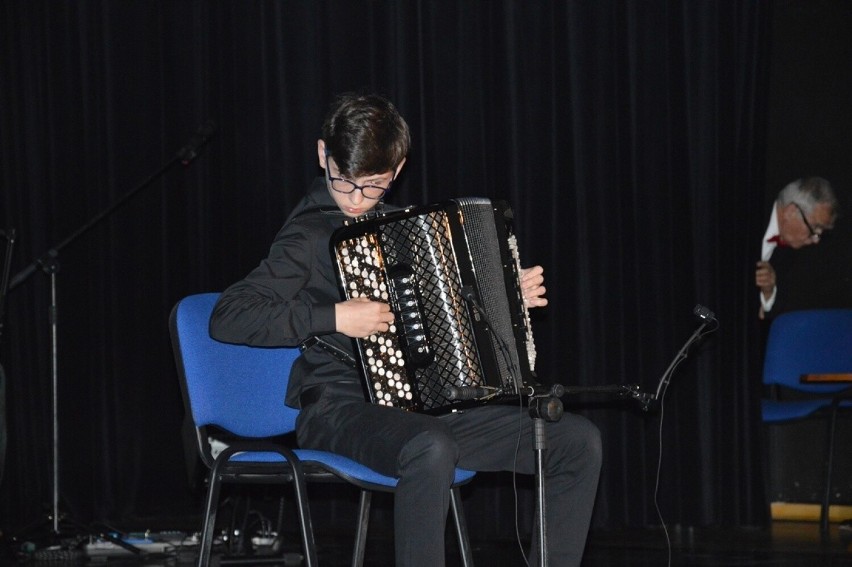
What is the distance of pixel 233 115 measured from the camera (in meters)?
4.53

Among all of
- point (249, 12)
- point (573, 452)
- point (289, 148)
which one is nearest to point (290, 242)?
point (573, 452)

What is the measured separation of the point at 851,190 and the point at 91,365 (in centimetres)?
338

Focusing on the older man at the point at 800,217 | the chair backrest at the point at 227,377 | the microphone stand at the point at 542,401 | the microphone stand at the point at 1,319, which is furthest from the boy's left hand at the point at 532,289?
the older man at the point at 800,217

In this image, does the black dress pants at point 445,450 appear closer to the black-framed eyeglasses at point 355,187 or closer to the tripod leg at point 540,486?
the tripod leg at point 540,486

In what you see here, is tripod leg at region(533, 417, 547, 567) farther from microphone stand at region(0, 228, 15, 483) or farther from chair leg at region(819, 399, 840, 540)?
chair leg at region(819, 399, 840, 540)

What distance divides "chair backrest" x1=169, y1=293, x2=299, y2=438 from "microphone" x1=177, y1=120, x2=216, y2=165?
1705 mm

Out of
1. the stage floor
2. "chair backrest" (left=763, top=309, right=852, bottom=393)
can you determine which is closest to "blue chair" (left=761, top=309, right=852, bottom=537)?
"chair backrest" (left=763, top=309, right=852, bottom=393)

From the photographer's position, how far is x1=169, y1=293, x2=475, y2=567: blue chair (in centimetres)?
221

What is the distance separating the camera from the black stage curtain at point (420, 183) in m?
4.04

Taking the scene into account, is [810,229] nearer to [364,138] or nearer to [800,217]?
[800,217]

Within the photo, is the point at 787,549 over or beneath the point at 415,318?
→ beneath

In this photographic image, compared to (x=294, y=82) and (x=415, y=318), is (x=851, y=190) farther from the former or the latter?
(x=415, y=318)

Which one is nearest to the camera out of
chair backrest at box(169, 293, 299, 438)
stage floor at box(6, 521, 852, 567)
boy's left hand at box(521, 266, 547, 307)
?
chair backrest at box(169, 293, 299, 438)

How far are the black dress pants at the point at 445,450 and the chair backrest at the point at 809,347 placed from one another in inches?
91.4
